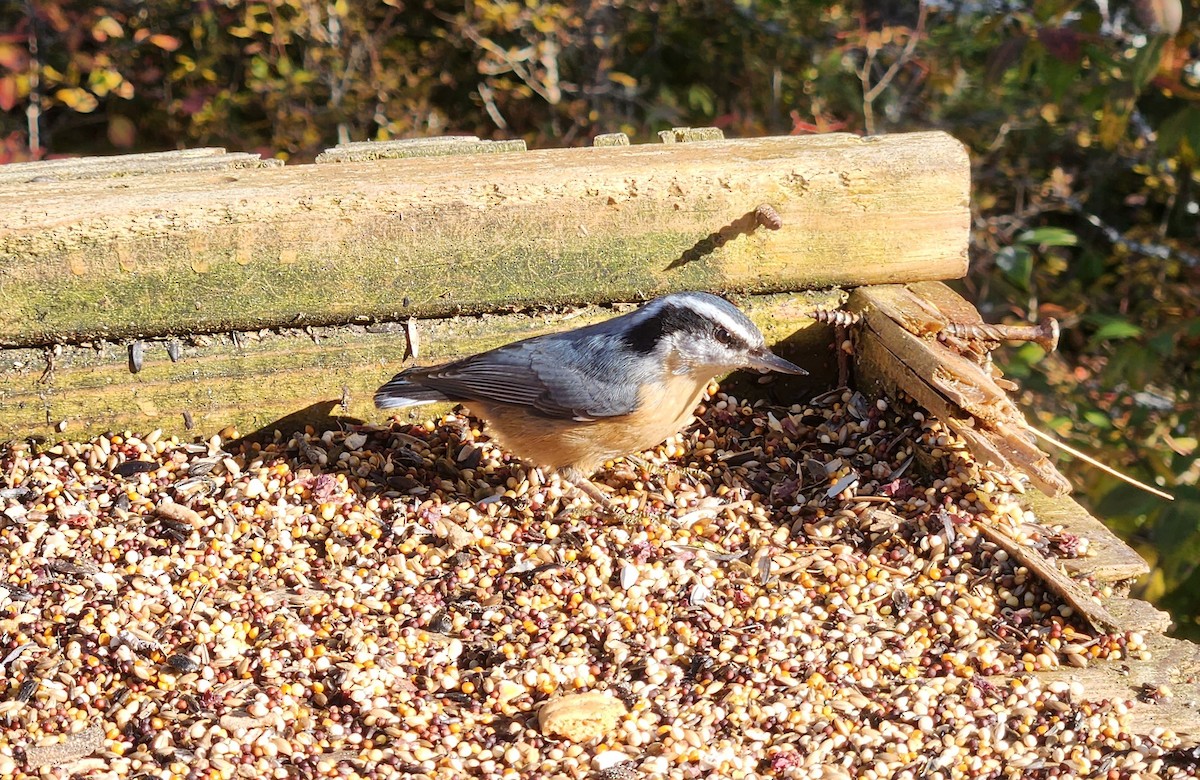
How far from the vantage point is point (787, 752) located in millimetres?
2309

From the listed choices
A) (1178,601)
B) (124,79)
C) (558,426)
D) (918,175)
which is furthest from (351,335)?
(124,79)

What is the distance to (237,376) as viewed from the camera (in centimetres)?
324

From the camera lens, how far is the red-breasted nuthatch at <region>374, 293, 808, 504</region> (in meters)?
3.07

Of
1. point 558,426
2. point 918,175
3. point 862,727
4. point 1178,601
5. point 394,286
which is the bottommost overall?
point 1178,601

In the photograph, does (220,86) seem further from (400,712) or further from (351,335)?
(400,712)

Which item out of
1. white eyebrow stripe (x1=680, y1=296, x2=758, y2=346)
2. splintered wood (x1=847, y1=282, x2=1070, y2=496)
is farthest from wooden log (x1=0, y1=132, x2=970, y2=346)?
white eyebrow stripe (x1=680, y1=296, x2=758, y2=346)

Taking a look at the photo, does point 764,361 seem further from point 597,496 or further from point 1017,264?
point 1017,264

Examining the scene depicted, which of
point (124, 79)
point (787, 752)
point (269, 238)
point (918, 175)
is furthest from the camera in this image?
point (124, 79)

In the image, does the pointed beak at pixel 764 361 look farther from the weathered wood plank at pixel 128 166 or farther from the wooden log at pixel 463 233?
the weathered wood plank at pixel 128 166

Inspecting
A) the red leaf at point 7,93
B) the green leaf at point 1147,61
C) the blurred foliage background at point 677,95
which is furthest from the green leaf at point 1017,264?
the red leaf at point 7,93

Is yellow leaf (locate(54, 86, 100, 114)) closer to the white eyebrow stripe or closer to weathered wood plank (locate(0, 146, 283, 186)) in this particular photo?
weathered wood plank (locate(0, 146, 283, 186))

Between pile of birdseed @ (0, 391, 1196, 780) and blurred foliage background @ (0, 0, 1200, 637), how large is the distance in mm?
2422

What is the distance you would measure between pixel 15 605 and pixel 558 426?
4.02ft

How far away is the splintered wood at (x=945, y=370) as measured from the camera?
2650mm
